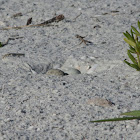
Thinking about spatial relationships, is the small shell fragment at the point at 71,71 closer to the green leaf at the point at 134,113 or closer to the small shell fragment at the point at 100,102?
the small shell fragment at the point at 100,102

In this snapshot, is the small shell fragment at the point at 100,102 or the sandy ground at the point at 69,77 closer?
the sandy ground at the point at 69,77

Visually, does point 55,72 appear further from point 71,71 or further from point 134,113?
point 134,113

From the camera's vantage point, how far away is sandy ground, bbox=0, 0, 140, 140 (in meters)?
1.50

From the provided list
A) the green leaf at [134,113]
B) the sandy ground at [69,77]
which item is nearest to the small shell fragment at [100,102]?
the sandy ground at [69,77]

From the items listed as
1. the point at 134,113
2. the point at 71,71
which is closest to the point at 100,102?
the point at 134,113

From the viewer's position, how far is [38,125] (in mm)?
1520

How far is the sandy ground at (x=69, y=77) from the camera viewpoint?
150 cm

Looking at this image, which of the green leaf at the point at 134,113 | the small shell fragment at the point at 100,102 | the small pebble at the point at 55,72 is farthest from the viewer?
the small pebble at the point at 55,72

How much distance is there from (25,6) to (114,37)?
1.13m

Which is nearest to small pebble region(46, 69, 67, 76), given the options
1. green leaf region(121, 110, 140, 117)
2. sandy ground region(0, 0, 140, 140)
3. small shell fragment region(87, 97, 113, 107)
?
sandy ground region(0, 0, 140, 140)

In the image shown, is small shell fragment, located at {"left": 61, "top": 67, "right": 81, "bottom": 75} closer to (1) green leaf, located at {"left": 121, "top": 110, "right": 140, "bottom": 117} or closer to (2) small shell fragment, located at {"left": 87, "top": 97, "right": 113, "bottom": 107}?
(2) small shell fragment, located at {"left": 87, "top": 97, "right": 113, "bottom": 107}

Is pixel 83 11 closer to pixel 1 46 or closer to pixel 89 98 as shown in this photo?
pixel 1 46

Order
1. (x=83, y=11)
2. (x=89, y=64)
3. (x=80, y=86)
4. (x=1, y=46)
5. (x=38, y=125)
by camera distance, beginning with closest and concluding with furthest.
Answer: (x=38, y=125) → (x=80, y=86) → (x=89, y=64) → (x=1, y=46) → (x=83, y=11)

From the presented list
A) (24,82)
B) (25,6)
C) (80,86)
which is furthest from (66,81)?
(25,6)
